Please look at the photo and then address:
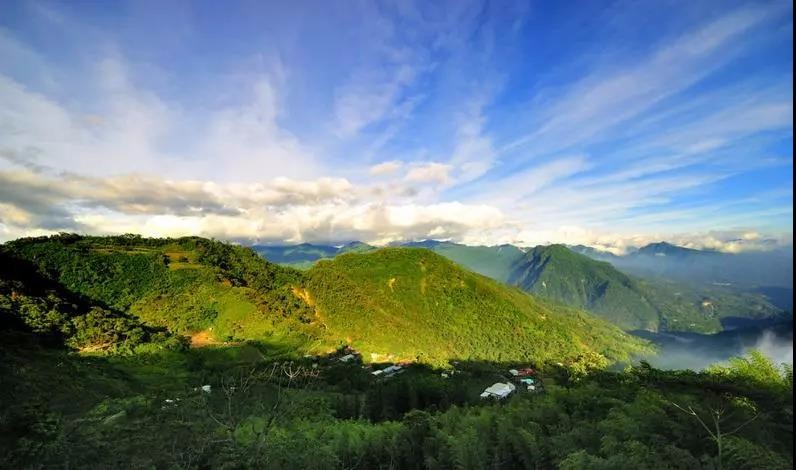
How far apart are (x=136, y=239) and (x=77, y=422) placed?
2700 inches

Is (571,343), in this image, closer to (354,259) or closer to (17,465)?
(354,259)

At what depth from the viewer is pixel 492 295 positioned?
132875 millimetres

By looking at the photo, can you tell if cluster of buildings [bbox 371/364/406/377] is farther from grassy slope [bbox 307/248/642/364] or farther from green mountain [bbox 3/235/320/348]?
green mountain [bbox 3/235/320/348]

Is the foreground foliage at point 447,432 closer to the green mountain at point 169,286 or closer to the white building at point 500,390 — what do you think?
the white building at point 500,390

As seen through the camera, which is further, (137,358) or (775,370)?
(137,358)

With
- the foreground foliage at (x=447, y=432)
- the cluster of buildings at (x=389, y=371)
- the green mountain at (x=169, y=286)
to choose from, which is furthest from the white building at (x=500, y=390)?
the foreground foliage at (x=447, y=432)

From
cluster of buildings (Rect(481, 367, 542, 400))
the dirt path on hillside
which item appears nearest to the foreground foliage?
cluster of buildings (Rect(481, 367, 542, 400))

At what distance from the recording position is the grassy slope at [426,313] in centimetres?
8319

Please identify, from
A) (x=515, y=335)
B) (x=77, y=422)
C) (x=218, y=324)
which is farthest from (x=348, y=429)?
(x=515, y=335)

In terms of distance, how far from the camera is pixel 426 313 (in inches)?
4446

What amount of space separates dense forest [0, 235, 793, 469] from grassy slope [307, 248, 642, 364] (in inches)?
51.0

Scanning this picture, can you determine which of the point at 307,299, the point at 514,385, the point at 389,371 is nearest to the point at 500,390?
the point at 514,385

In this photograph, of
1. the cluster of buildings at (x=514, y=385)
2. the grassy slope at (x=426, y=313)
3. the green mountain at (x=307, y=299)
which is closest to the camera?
the cluster of buildings at (x=514, y=385)

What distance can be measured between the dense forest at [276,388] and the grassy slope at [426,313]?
51.0 inches
